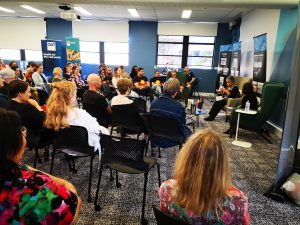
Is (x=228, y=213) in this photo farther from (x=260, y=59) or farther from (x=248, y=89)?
(x=260, y=59)

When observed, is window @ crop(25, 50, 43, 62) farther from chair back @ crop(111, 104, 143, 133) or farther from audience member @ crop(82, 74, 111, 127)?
chair back @ crop(111, 104, 143, 133)

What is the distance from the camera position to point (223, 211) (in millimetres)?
1147

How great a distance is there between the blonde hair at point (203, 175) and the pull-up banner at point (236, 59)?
7.29 meters

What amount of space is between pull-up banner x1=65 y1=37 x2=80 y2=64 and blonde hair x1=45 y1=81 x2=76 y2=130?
24.8 feet

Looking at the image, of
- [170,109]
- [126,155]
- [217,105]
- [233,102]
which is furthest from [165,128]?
[217,105]

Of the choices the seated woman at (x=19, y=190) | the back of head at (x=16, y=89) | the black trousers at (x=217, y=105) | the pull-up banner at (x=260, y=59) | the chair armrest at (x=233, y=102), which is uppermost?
the pull-up banner at (x=260, y=59)

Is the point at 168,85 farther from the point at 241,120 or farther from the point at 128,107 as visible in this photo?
the point at 241,120

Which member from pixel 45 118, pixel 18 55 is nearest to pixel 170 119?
pixel 45 118

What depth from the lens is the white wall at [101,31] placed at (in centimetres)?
1053

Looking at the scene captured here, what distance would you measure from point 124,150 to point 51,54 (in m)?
8.49

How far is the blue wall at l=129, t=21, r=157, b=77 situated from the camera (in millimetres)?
10430

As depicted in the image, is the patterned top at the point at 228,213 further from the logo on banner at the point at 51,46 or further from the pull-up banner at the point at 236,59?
the logo on banner at the point at 51,46

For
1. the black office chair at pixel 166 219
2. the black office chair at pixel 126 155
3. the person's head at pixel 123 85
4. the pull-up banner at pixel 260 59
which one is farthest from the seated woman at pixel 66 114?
the pull-up banner at pixel 260 59

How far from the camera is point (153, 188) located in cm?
284
